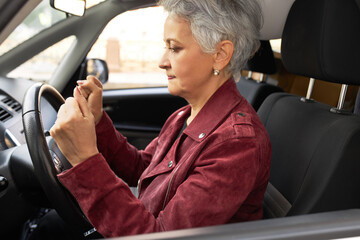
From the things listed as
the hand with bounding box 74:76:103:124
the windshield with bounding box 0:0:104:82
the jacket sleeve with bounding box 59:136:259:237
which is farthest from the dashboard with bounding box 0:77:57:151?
the jacket sleeve with bounding box 59:136:259:237

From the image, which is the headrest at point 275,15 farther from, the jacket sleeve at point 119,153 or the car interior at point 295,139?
the jacket sleeve at point 119,153

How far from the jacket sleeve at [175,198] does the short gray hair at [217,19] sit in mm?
325

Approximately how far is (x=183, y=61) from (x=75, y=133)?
36cm

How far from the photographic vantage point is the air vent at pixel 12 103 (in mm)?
1553

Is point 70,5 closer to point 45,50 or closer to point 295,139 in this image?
point 45,50

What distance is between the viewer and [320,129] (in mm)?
1157

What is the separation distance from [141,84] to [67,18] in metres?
0.88

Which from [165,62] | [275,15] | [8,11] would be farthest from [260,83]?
[8,11]

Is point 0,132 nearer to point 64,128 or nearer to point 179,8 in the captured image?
point 64,128

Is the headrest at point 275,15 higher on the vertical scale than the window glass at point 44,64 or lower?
higher

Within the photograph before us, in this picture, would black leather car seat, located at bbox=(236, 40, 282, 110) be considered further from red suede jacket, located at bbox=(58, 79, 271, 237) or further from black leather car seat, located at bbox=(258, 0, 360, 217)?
red suede jacket, located at bbox=(58, 79, 271, 237)

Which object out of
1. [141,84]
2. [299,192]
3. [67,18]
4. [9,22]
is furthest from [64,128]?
[141,84]

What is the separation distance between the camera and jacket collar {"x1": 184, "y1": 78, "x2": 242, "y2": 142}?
1057 millimetres

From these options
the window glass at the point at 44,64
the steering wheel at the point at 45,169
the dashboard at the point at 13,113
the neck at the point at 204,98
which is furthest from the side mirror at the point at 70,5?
the neck at the point at 204,98
